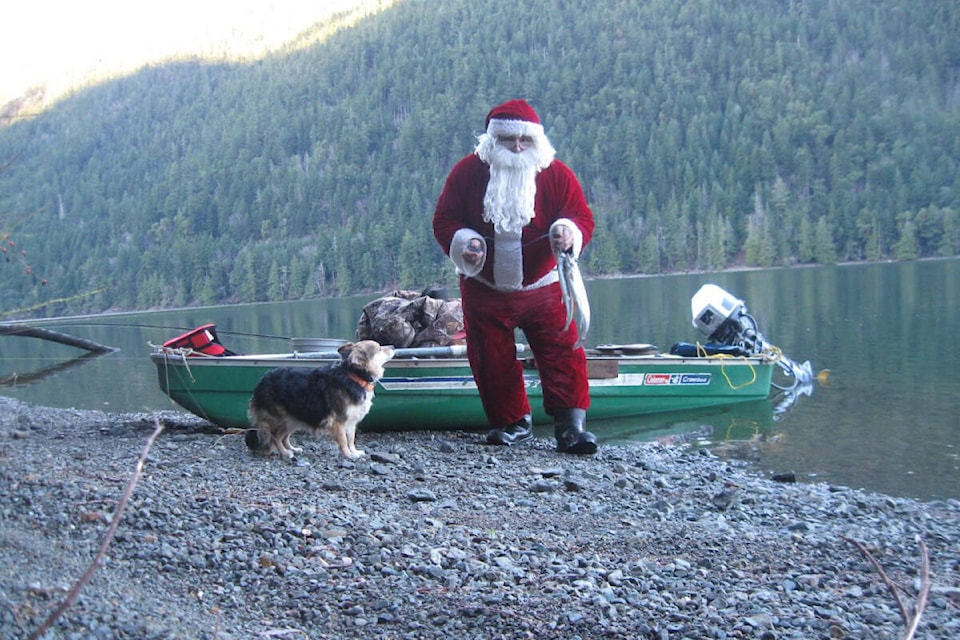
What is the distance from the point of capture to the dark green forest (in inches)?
3612

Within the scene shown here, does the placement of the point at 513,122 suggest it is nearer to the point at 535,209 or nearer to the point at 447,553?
the point at 535,209

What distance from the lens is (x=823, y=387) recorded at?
1488 cm

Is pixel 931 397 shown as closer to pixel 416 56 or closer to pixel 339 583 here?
pixel 339 583

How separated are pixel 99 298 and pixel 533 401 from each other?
7574 centimetres

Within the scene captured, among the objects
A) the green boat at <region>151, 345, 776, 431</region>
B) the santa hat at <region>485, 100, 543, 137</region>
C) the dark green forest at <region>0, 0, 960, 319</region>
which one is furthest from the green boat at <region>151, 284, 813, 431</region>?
the dark green forest at <region>0, 0, 960, 319</region>

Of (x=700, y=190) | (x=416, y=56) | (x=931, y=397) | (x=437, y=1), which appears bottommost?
(x=931, y=397)

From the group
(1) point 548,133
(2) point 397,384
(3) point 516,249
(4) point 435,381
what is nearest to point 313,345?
(2) point 397,384

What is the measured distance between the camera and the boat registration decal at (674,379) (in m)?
11.7

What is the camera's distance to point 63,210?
114938 millimetres

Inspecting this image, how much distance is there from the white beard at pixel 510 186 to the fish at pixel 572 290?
1.52ft

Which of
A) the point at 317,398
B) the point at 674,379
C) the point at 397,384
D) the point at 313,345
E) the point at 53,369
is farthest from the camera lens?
the point at 53,369

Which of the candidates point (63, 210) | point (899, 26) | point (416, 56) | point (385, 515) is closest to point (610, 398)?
point (385, 515)

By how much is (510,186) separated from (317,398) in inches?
95.8

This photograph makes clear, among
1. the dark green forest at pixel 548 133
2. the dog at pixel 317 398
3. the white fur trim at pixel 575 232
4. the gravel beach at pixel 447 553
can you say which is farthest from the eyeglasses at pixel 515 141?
the dark green forest at pixel 548 133
